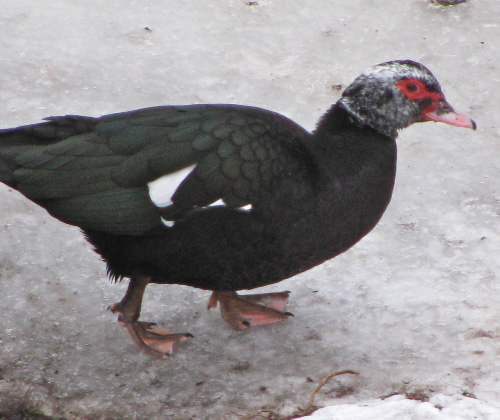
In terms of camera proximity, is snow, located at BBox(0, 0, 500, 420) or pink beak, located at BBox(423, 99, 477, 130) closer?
snow, located at BBox(0, 0, 500, 420)

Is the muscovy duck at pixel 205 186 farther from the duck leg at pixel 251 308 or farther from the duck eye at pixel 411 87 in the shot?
the duck leg at pixel 251 308

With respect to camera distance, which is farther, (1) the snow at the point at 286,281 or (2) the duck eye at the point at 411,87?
(2) the duck eye at the point at 411,87

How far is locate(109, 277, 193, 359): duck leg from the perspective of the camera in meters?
4.18

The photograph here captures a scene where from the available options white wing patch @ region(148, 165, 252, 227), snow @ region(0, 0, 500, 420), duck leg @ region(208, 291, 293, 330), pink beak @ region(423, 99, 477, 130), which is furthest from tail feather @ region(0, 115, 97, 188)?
pink beak @ region(423, 99, 477, 130)

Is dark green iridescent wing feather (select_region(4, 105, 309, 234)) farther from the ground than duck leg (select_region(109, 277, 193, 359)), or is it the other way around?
dark green iridescent wing feather (select_region(4, 105, 309, 234))

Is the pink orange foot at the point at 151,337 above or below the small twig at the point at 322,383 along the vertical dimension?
below

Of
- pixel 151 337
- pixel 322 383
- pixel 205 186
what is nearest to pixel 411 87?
pixel 205 186

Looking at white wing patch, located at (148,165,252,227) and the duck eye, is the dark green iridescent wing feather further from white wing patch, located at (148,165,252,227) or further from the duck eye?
the duck eye

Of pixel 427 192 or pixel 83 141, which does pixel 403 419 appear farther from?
pixel 427 192

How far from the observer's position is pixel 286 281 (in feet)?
15.8

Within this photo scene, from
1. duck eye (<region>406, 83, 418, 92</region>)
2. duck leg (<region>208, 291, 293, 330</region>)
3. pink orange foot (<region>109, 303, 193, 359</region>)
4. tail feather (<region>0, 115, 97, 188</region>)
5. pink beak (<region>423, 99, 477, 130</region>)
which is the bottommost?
pink orange foot (<region>109, 303, 193, 359</region>)

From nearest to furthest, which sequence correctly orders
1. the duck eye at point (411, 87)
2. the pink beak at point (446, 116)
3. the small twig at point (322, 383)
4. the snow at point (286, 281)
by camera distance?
1. the small twig at point (322, 383)
2. the snow at point (286, 281)
3. the duck eye at point (411, 87)
4. the pink beak at point (446, 116)

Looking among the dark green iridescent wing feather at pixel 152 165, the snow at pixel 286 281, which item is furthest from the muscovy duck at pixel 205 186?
the snow at pixel 286 281

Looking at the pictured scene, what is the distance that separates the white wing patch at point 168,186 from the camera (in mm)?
3865
